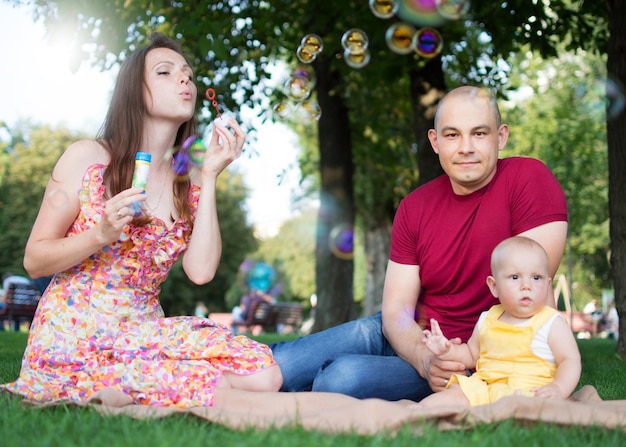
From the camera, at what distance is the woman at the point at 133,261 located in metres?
3.23

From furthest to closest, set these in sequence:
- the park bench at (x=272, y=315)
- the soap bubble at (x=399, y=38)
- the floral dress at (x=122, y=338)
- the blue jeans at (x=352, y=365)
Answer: the park bench at (x=272, y=315) < the soap bubble at (x=399, y=38) < the blue jeans at (x=352, y=365) < the floral dress at (x=122, y=338)

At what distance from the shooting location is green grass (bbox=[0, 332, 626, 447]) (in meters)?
2.37

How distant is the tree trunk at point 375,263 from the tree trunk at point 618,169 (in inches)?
375

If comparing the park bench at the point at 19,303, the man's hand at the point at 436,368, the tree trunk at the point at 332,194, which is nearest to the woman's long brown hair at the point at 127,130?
the man's hand at the point at 436,368

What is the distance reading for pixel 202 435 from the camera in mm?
2463

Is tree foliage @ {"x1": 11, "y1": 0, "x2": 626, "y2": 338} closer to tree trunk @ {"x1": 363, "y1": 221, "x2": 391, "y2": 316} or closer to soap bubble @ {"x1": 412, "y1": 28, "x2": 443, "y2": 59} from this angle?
soap bubble @ {"x1": 412, "y1": 28, "x2": 443, "y2": 59}

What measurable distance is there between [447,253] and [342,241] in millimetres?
7646

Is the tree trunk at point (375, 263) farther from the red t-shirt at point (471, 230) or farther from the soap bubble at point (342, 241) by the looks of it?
the red t-shirt at point (471, 230)

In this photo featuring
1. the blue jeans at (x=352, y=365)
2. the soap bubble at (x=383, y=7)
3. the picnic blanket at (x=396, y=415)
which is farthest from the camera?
the soap bubble at (x=383, y=7)

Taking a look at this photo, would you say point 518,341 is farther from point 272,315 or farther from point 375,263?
point 272,315

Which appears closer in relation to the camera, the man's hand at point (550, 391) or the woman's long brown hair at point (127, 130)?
the man's hand at point (550, 391)

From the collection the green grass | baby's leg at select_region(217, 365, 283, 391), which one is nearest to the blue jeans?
baby's leg at select_region(217, 365, 283, 391)

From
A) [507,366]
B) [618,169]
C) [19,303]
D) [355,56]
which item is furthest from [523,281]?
[19,303]

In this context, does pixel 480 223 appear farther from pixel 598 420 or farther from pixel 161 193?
pixel 161 193
